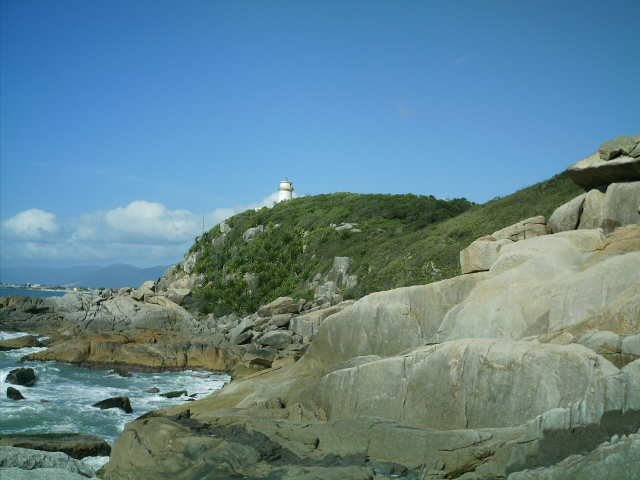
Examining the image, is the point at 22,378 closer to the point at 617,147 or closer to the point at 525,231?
the point at 525,231

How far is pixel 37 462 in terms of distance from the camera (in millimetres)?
14289

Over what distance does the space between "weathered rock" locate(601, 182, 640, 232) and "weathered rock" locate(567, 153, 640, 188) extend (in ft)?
1.27

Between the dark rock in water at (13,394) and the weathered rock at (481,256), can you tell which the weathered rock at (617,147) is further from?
the dark rock in water at (13,394)

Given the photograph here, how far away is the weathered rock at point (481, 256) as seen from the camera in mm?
20188

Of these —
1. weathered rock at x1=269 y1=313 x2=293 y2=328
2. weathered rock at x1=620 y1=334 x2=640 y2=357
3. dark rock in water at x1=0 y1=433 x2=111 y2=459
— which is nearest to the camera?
weathered rock at x1=620 y1=334 x2=640 y2=357

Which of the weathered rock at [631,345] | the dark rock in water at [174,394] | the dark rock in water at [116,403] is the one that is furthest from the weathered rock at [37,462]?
the dark rock in water at [174,394]

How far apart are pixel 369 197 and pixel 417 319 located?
213 feet

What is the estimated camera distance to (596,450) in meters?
10.8

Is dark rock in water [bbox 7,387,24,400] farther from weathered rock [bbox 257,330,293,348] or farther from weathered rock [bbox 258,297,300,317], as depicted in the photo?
weathered rock [bbox 258,297,300,317]

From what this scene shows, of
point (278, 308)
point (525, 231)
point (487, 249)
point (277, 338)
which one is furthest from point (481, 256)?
point (278, 308)

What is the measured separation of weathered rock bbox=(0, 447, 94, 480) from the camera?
1385 centimetres

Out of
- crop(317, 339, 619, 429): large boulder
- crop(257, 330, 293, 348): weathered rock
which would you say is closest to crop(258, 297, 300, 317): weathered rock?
crop(257, 330, 293, 348): weathered rock

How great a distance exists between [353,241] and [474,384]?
52.7 meters

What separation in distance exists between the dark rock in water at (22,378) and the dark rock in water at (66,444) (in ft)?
43.5
